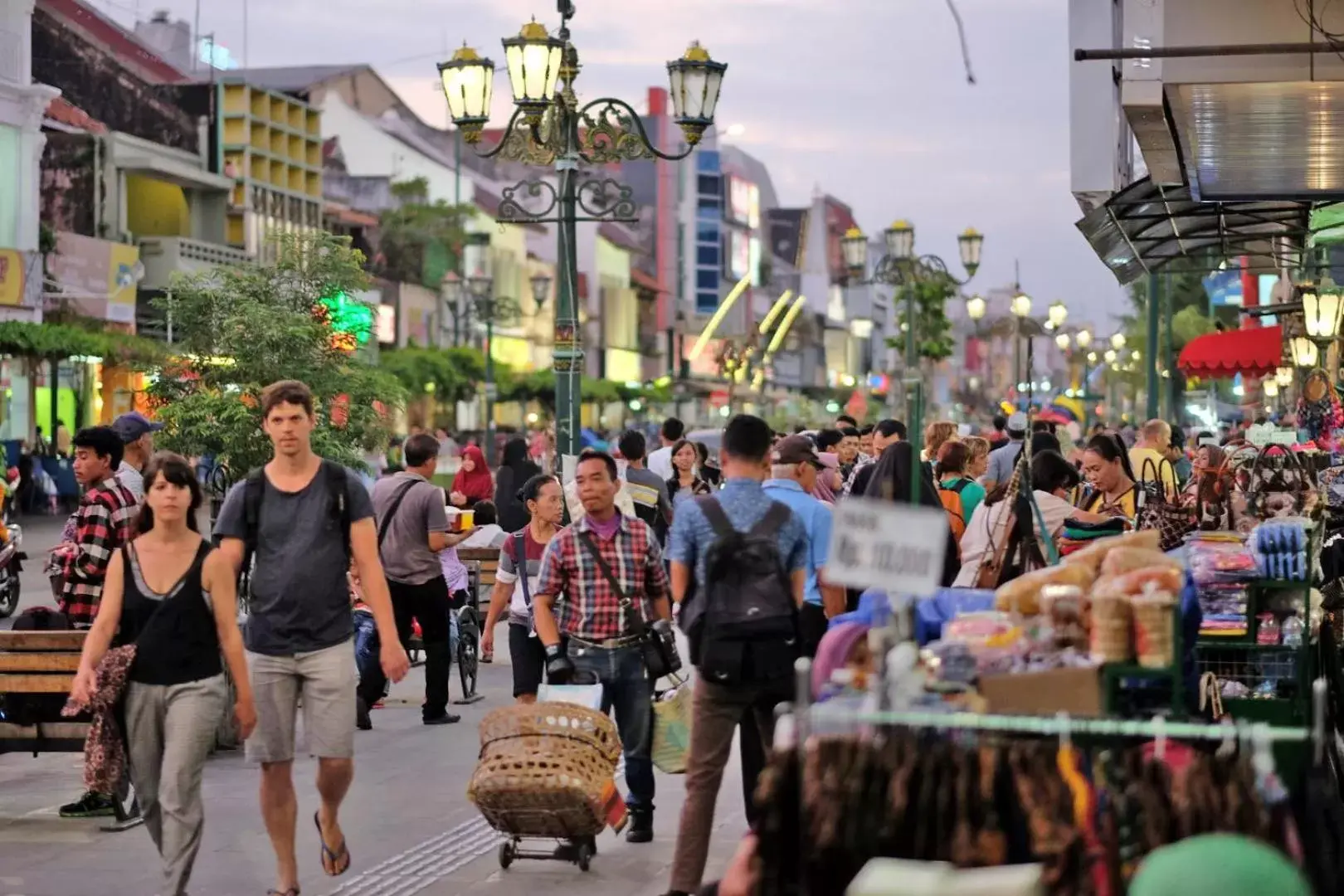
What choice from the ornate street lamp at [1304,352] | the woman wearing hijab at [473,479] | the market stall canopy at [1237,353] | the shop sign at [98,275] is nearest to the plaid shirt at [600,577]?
the woman wearing hijab at [473,479]

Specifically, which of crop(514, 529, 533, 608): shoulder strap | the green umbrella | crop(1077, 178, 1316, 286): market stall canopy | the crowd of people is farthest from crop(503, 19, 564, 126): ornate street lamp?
the green umbrella

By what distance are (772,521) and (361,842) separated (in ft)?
9.51

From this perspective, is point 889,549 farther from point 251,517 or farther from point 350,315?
point 350,315

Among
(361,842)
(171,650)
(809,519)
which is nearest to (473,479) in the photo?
(361,842)

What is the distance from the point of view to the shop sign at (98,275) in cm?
4678

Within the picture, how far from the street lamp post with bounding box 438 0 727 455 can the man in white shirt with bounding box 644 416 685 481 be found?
3452 millimetres

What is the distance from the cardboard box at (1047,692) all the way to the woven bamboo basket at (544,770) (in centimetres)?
325

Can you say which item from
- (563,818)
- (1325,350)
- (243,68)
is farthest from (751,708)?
(243,68)

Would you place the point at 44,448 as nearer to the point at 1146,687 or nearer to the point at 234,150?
the point at 234,150

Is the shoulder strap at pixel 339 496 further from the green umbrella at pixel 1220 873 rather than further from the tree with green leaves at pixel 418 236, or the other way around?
the tree with green leaves at pixel 418 236

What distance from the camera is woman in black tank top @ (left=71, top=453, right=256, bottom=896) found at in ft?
26.8

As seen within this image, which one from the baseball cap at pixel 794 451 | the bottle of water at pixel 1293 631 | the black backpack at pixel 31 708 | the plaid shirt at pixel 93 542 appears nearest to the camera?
the bottle of water at pixel 1293 631

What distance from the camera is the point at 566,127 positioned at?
54.7ft

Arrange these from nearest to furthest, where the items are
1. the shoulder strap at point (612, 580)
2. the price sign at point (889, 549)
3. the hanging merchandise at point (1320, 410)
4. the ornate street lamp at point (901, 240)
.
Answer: the price sign at point (889, 549) → the shoulder strap at point (612, 580) → the hanging merchandise at point (1320, 410) → the ornate street lamp at point (901, 240)
